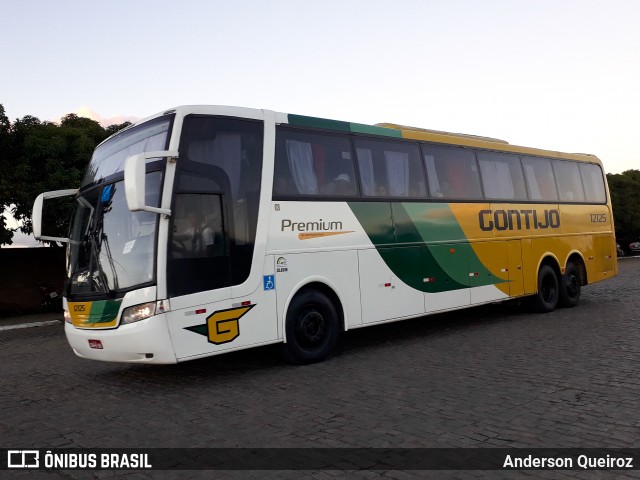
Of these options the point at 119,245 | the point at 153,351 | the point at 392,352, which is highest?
the point at 119,245

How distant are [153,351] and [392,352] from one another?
395 centimetres

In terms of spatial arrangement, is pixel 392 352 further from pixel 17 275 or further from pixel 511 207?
pixel 17 275

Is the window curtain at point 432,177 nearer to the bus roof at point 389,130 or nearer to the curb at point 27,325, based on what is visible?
the bus roof at point 389,130

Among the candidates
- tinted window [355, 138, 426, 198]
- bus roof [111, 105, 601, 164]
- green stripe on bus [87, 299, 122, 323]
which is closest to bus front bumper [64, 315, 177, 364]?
green stripe on bus [87, 299, 122, 323]

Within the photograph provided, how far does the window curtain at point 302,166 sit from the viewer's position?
855 cm

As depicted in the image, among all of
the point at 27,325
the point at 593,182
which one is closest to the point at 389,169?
the point at 593,182

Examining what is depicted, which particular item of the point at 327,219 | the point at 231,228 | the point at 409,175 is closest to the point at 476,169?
the point at 409,175

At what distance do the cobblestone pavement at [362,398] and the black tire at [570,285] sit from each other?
325cm

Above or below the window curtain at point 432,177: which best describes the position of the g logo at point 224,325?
below

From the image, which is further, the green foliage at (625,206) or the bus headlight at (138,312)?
the green foliage at (625,206)

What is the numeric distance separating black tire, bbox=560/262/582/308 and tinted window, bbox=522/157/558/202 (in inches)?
71.7

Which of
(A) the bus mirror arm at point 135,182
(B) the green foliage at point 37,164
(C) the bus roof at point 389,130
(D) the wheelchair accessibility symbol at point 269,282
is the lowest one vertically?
(D) the wheelchair accessibility symbol at point 269,282

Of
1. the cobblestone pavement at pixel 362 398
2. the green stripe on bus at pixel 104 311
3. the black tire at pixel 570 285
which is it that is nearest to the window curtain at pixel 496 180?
the black tire at pixel 570 285

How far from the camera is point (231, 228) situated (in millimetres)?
7672
